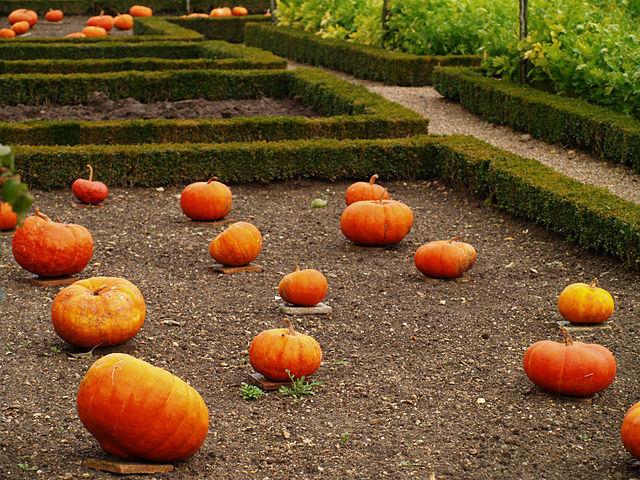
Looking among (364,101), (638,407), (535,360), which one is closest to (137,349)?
(535,360)

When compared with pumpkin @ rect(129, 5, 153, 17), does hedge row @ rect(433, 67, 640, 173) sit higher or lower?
higher

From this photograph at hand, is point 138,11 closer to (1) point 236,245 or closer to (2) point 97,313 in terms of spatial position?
(1) point 236,245

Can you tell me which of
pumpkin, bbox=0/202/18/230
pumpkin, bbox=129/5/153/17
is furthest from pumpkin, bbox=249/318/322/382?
pumpkin, bbox=129/5/153/17

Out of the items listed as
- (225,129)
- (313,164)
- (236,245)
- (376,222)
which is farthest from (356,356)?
(225,129)

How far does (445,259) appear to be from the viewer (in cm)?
655

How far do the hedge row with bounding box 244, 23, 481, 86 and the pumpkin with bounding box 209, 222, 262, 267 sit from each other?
1042 cm

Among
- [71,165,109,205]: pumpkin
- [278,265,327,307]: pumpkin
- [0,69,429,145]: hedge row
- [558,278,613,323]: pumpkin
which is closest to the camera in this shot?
[558,278,613,323]: pumpkin

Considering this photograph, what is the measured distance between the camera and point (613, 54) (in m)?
11.6

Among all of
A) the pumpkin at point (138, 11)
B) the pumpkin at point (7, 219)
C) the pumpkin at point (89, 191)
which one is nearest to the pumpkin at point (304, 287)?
the pumpkin at point (7, 219)

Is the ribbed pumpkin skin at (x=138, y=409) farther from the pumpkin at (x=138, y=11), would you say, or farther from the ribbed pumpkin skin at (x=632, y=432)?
the pumpkin at (x=138, y=11)

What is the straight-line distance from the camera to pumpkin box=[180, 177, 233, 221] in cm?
814

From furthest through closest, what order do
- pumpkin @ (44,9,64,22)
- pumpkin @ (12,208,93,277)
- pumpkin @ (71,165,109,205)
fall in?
pumpkin @ (44,9,64,22), pumpkin @ (71,165,109,205), pumpkin @ (12,208,93,277)

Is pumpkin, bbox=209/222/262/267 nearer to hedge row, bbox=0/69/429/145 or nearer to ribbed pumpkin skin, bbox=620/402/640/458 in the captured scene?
ribbed pumpkin skin, bbox=620/402/640/458

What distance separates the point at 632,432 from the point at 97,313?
9.68 feet
